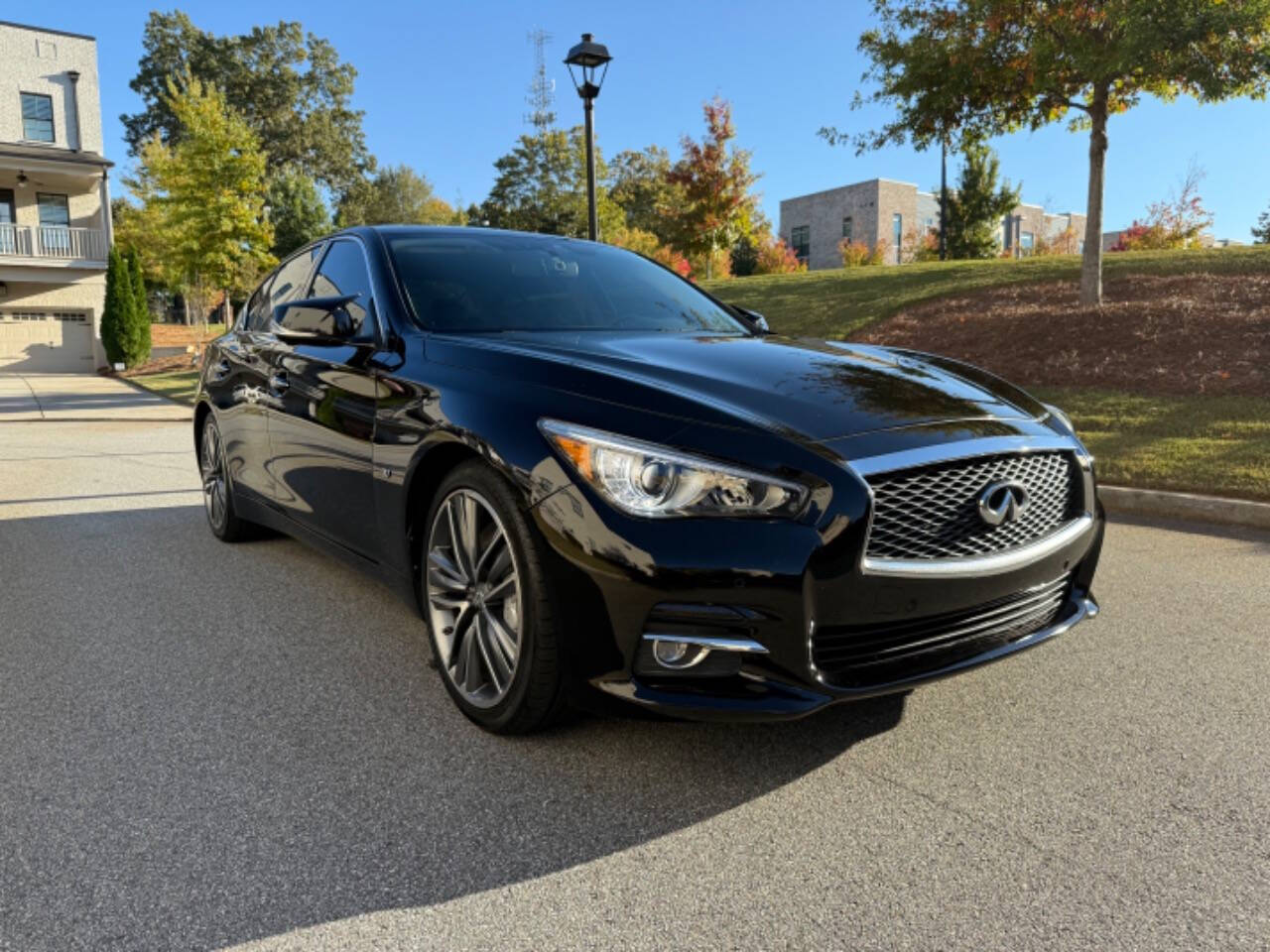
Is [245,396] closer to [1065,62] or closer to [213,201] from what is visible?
[1065,62]

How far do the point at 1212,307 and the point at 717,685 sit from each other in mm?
11729

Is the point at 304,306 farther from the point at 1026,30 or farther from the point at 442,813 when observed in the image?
the point at 1026,30

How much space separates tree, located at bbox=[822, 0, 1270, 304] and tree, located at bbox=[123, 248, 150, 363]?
21388 mm

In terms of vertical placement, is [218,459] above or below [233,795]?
above

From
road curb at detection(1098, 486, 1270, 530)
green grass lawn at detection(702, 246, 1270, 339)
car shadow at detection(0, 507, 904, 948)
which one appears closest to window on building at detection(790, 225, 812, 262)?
green grass lawn at detection(702, 246, 1270, 339)

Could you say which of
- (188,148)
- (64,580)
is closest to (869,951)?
(64,580)

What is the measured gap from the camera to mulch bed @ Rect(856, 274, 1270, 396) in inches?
376

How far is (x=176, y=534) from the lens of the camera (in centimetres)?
587

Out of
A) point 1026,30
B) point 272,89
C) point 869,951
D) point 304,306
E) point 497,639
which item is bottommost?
point 869,951

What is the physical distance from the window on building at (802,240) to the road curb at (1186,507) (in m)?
52.4

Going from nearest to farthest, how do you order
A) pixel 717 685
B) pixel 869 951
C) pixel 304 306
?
pixel 869 951 < pixel 717 685 < pixel 304 306

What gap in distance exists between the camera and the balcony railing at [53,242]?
27.3 meters

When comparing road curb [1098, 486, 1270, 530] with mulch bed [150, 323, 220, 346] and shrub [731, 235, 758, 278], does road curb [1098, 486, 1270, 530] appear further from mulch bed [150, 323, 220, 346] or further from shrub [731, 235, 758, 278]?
shrub [731, 235, 758, 278]

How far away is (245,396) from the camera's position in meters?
4.82
